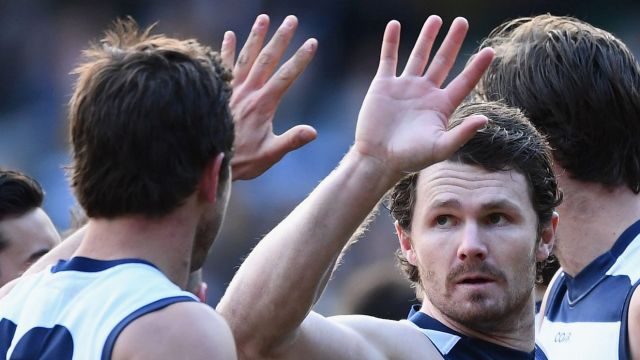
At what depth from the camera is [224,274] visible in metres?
9.40

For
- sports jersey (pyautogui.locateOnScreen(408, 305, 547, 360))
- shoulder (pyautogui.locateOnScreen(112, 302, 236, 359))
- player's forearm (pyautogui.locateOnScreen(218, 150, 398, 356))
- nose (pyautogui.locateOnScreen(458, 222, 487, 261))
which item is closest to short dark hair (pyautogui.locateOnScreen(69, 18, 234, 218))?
shoulder (pyautogui.locateOnScreen(112, 302, 236, 359))

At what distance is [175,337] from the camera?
230 cm

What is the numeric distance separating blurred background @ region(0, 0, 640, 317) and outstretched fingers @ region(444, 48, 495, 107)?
20.4 feet

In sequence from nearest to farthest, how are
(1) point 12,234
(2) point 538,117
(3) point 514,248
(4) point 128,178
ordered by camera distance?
(4) point 128,178
(3) point 514,248
(2) point 538,117
(1) point 12,234

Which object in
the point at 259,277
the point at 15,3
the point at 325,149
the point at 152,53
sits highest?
the point at 152,53

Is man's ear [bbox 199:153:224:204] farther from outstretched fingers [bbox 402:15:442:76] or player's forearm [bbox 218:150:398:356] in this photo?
outstretched fingers [bbox 402:15:442:76]

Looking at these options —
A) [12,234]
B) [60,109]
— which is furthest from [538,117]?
[60,109]

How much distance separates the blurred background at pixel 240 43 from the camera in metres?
9.47

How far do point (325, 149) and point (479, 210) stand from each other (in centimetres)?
621

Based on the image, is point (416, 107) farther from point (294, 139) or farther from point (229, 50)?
point (229, 50)

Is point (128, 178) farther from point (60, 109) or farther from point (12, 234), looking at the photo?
point (60, 109)

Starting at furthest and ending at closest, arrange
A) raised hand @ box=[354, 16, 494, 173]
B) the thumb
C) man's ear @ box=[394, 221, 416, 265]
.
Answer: man's ear @ box=[394, 221, 416, 265] < the thumb < raised hand @ box=[354, 16, 494, 173]

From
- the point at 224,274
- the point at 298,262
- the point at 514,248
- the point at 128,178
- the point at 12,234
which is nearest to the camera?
the point at 128,178

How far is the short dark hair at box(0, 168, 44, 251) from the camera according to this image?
16.8ft
